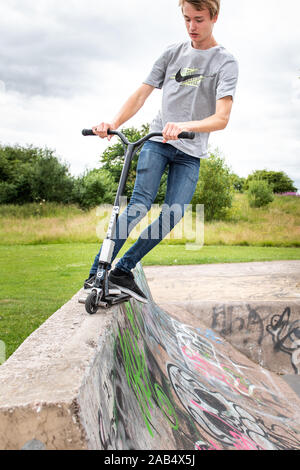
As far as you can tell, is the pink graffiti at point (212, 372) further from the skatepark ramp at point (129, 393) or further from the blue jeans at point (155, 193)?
the blue jeans at point (155, 193)

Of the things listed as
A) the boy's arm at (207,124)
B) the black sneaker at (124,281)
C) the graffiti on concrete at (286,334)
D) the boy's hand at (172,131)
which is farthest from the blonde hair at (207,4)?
the graffiti on concrete at (286,334)

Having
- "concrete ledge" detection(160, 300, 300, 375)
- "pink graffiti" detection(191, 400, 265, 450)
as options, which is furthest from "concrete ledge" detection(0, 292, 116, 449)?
"concrete ledge" detection(160, 300, 300, 375)

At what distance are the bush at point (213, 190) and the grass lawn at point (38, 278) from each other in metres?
10.4

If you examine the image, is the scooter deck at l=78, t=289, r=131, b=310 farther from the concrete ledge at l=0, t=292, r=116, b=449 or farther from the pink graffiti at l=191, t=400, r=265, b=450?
the pink graffiti at l=191, t=400, r=265, b=450

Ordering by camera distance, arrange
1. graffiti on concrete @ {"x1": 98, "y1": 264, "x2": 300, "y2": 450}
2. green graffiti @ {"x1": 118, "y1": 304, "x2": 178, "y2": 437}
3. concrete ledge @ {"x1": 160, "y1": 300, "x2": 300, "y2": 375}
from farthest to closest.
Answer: concrete ledge @ {"x1": 160, "y1": 300, "x2": 300, "y2": 375}
green graffiti @ {"x1": 118, "y1": 304, "x2": 178, "y2": 437}
graffiti on concrete @ {"x1": 98, "y1": 264, "x2": 300, "y2": 450}

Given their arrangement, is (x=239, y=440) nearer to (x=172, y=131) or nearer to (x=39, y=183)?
(x=172, y=131)

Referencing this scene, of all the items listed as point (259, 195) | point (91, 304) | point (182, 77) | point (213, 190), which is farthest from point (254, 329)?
point (259, 195)

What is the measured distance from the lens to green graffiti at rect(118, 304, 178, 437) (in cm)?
225

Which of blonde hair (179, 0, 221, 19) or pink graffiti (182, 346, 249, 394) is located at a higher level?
blonde hair (179, 0, 221, 19)

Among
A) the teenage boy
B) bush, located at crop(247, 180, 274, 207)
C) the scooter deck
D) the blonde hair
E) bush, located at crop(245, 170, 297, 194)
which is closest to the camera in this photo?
the scooter deck

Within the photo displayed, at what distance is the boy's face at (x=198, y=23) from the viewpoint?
3.03m

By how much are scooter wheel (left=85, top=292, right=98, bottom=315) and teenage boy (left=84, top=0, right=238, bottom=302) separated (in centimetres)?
40

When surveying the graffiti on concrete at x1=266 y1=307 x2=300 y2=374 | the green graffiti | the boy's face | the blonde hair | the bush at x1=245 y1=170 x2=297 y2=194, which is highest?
the bush at x1=245 y1=170 x2=297 y2=194

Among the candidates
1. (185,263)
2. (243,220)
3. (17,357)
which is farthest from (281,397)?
(243,220)
